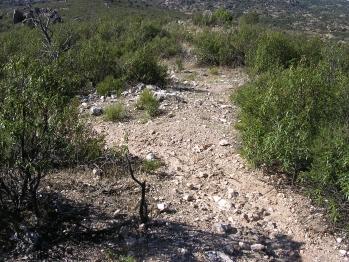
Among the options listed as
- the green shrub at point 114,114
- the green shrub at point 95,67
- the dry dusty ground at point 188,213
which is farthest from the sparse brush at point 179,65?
the dry dusty ground at point 188,213

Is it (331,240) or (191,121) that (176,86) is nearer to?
(191,121)

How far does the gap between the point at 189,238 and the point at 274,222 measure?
1141 mm

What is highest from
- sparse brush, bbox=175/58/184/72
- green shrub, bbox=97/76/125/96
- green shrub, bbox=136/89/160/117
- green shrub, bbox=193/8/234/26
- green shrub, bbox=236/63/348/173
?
green shrub, bbox=236/63/348/173

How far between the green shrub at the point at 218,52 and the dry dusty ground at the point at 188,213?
23.1ft

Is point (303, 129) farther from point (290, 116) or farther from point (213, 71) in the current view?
point (213, 71)

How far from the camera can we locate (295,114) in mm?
5930

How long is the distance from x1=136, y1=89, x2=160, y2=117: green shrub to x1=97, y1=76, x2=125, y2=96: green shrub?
143 centimetres

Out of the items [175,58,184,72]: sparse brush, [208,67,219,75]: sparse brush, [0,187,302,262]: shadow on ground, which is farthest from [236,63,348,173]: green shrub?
[175,58,184,72]: sparse brush

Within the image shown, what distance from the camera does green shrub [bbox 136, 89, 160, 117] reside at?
8.30 meters

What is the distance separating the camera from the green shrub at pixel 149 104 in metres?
8.30

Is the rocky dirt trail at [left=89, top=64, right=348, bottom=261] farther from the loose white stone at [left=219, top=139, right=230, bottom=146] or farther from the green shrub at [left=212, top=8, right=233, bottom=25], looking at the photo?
the green shrub at [left=212, top=8, right=233, bottom=25]

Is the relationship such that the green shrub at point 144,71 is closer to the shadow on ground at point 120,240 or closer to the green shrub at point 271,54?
the green shrub at point 271,54

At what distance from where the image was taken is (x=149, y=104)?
8.40 m

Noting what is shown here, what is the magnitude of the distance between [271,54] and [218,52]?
2.63m
